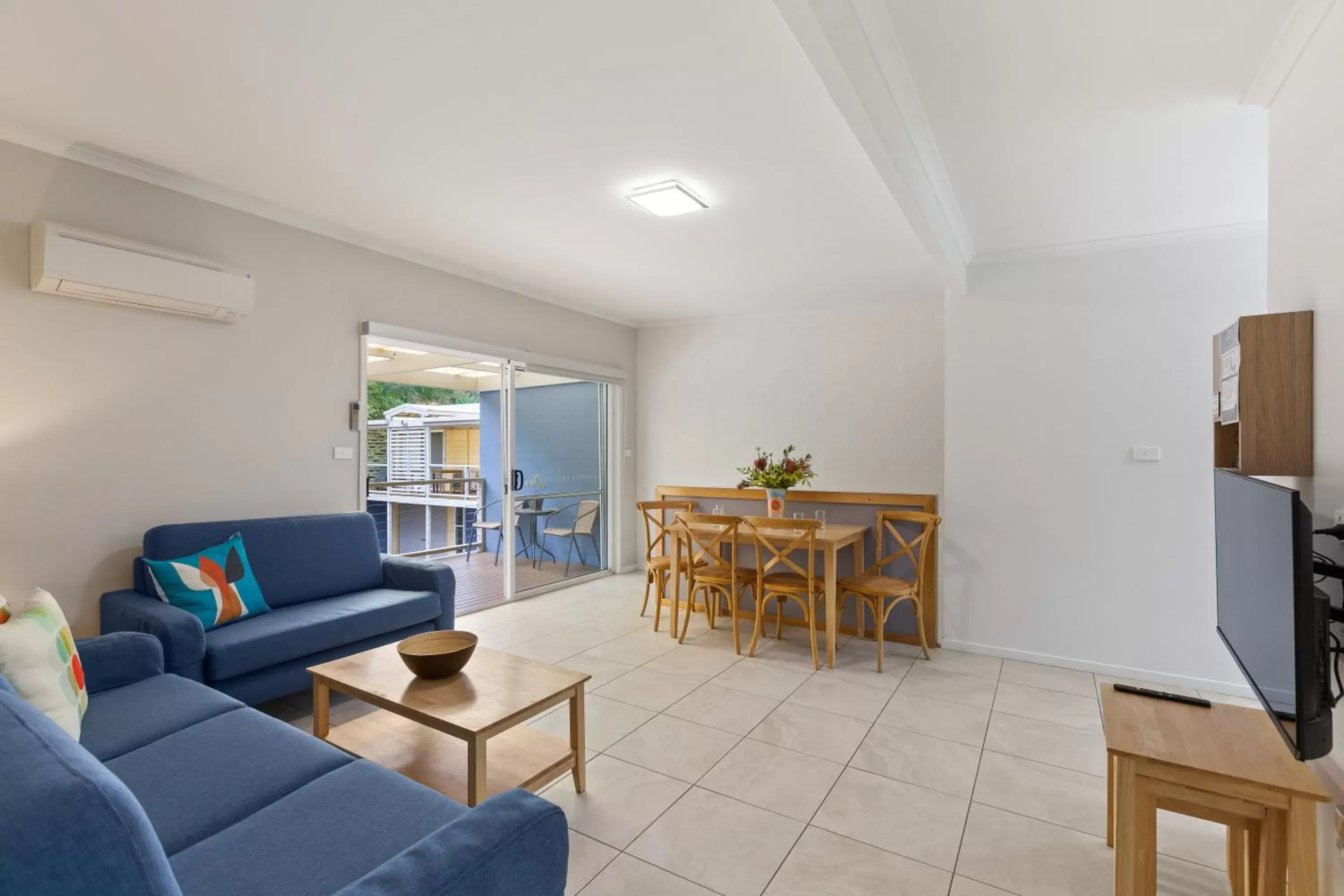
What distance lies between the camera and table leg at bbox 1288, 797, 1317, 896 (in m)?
1.40

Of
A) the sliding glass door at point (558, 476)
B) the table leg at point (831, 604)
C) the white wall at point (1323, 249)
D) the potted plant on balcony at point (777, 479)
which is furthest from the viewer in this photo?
the sliding glass door at point (558, 476)

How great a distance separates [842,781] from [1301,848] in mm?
1340

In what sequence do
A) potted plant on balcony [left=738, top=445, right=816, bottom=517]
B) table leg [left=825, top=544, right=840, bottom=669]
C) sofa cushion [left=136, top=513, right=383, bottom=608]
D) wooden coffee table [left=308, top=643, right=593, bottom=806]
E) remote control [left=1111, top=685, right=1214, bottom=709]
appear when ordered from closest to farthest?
remote control [left=1111, top=685, right=1214, bottom=709], wooden coffee table [left=308, top=643, right=593, bottom=806], sofa cushion [left=136, top=513, right=383, bottom=608], table leg [left=825, top=544, right=840, bottom=669], potted plant on balcony [left=738, top=445, right=816, bottom=517]

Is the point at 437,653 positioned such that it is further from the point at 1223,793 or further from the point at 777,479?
the point at 777,479

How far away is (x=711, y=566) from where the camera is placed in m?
4.57

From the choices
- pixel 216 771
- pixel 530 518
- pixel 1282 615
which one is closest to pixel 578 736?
pixel 216 771

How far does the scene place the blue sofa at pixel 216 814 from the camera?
2.42 ft

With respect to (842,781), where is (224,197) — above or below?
above

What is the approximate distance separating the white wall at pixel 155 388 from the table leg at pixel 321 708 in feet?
4.50

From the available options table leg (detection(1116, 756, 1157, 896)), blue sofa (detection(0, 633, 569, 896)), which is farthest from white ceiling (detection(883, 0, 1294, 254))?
blue sofa (detection(0, 633, 569, 896))

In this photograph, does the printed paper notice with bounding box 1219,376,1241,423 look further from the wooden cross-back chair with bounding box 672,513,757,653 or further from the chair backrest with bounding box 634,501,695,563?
the chair backrest with bounding box 634,501,695,563

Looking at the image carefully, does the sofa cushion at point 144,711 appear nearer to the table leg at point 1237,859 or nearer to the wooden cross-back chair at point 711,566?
the wooden cross-back chair at point 711,566

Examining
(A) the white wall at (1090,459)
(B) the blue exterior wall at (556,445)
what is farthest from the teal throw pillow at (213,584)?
(A) the white wall at (1090,459)

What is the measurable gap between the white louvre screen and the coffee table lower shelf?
5.66m
